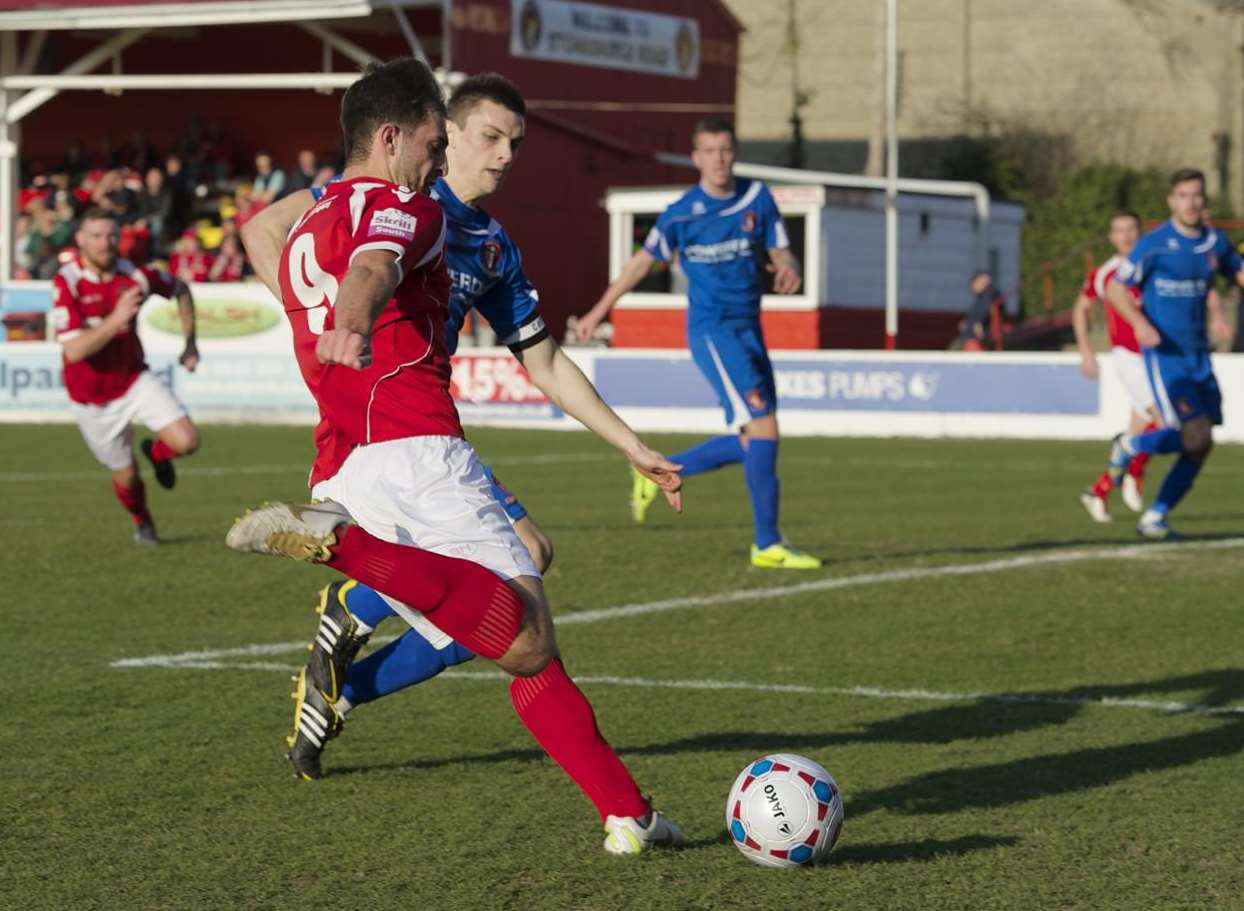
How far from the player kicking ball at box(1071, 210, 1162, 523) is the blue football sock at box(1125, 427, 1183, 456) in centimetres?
10

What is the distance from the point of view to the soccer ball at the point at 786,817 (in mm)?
4711

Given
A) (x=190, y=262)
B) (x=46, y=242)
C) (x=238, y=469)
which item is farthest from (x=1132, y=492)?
(x=46, y=242)

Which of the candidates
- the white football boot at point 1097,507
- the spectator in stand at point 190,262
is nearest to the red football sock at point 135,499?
the white football boot at point 1097,507

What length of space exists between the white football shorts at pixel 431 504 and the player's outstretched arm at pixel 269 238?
54 centimetres

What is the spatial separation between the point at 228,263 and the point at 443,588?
84.6 feet

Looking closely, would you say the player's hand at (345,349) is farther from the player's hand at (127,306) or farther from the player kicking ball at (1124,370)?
the player kicking ball at (1124,370)

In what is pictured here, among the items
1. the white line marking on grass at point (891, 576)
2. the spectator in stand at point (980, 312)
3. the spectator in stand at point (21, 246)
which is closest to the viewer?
the white line marking on grass at point (891, 576)

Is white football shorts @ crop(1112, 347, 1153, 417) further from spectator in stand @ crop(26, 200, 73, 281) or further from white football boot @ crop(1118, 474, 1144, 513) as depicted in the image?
spectator in stand @ crop(26, 200, 73, 281)

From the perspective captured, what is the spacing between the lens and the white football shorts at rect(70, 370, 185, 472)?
11.7 meters

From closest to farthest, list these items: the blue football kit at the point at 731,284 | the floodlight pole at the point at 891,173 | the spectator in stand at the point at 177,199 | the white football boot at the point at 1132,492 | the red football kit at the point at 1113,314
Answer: the blue football kit at the point at 731,284 < the white football boot at the point at 1132,492 < the red football kit at the point at 1113,314 < the floodlight pole at the point at 891,173 < the spectator in stand at the point at 177,199

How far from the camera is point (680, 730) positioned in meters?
6.43

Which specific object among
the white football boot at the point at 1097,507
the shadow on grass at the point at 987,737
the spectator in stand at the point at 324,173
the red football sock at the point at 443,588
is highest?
the red football sock at the point at 443,588

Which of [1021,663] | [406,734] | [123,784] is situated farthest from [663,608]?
[123,784]

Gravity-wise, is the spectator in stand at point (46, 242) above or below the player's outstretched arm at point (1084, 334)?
below
